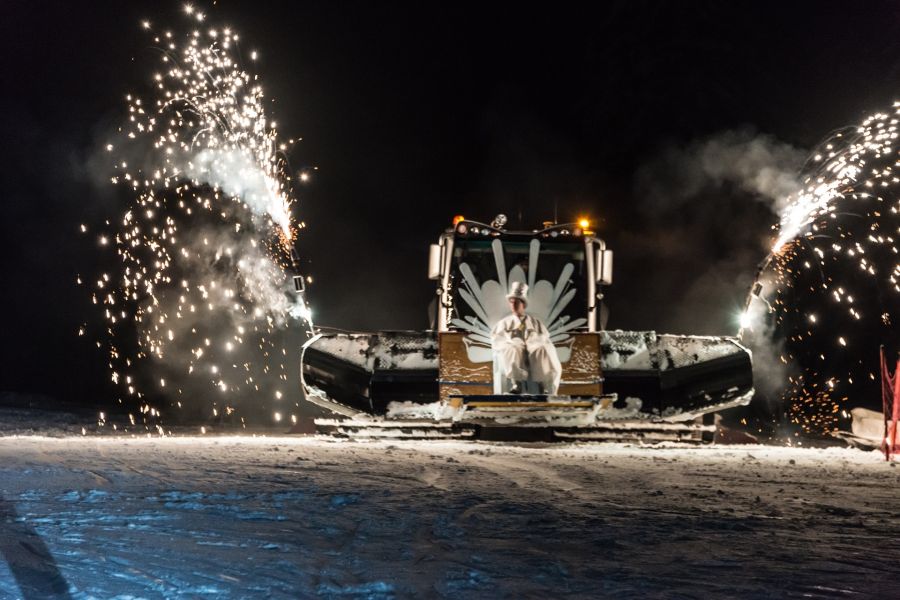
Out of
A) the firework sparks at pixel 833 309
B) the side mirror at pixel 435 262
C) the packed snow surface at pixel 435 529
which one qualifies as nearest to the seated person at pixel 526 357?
the side mirror at pixel 435 262

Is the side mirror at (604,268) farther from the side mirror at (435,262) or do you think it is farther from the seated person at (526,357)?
the side mirror at (435,262)

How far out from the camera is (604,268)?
1245 cm

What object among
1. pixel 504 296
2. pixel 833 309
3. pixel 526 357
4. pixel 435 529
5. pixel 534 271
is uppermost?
pixel 833 309

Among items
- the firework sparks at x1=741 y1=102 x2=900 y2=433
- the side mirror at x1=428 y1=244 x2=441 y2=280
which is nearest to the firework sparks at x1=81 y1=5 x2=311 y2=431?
the side mirror at x1=428 y1=244 x2=441 y2=280

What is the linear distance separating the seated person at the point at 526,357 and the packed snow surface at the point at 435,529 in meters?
2.78

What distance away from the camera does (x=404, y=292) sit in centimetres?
3097

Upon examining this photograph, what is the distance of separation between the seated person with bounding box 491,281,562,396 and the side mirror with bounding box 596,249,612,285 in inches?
72.4

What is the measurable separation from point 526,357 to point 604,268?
2.27 meters

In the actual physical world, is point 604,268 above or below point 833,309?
below

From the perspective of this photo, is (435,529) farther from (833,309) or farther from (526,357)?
(833,309)

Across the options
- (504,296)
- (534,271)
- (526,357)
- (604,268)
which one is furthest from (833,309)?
(526,357)

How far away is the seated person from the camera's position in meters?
10.9

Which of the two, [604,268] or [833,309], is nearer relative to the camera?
[604,268]

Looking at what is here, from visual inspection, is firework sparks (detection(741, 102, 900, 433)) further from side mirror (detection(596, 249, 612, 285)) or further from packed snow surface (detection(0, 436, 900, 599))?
packed snow surface (detection(0, 436, 900, 599))
